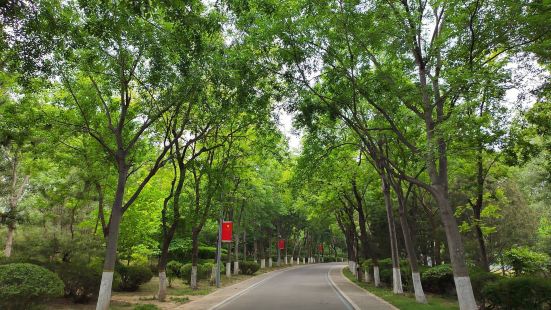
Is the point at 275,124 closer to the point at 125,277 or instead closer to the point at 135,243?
the point at 125,277

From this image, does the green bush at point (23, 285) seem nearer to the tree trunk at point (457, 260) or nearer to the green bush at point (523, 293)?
the tree trunk at point (457, 260)

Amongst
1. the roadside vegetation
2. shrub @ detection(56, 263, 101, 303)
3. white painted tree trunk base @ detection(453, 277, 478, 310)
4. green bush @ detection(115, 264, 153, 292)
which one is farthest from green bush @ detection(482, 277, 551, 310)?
green bush @ detection(115, 264, 153, 292)

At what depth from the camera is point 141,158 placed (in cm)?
1794

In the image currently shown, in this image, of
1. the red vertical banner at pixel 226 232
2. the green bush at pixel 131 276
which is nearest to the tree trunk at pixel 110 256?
the green bush at pixel 131 276

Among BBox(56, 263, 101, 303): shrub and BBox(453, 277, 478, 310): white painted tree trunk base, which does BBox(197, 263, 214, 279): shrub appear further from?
BBox(453, 277, 478, 310): white painted tree trunk base

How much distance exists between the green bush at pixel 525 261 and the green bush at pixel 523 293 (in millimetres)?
4393

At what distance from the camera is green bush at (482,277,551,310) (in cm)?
1097

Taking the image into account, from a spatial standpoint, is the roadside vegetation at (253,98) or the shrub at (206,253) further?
the shrub at (206,253)

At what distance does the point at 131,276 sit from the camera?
60.5 ft

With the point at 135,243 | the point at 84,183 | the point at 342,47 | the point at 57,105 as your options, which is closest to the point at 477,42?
the point at 342,47

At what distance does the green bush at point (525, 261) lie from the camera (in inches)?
601

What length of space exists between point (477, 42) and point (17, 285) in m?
13.8

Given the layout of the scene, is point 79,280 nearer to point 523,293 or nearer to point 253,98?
point 253,98

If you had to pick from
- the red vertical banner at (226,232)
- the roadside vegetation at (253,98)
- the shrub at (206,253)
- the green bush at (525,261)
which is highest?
the roadside vegetation at (253,98)
